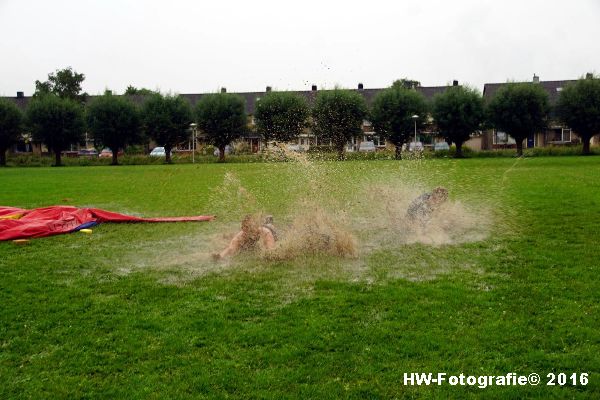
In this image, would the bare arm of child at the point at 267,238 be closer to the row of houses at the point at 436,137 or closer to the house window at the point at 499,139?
the row of houses at the point at 436,137

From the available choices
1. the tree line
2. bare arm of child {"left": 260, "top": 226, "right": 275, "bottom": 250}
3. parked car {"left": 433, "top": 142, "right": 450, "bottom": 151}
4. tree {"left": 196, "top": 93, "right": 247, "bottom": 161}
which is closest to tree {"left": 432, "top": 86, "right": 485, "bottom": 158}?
the tree line

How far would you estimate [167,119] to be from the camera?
66.1 metres

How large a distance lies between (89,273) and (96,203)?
1238 centimetres

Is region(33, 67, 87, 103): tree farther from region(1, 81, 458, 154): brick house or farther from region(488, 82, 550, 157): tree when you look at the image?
region(488, 82, 550, 157): tree

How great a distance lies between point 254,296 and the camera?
26.5 feet

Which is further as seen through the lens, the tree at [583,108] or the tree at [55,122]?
the tree at [55,122]

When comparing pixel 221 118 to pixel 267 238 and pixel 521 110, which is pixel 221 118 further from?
pixel 267 238

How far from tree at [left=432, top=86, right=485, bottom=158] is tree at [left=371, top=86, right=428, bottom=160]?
1988 millimetres

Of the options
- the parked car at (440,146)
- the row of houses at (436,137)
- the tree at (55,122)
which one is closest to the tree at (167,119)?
the row of houses at (436,137)

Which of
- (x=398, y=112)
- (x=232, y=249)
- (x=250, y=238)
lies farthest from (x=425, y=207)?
(x=398, y=112)

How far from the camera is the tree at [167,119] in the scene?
66312mm

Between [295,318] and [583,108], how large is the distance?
58.3 metres

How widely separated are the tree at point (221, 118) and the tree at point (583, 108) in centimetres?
3562

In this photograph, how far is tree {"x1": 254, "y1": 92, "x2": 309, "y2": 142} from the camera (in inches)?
2594
